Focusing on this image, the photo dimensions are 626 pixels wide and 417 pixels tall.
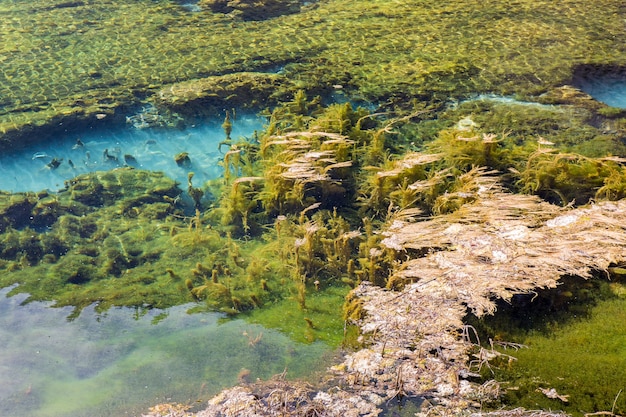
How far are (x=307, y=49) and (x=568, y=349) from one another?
570cm

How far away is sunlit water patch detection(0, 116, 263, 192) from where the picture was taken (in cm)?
593

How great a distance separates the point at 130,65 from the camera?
7586 millimetres

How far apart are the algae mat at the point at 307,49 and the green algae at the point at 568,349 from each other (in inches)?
140

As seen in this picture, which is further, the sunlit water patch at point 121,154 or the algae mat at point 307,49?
the algae mat at point 307,49

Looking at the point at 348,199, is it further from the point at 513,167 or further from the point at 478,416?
the point at 478,416

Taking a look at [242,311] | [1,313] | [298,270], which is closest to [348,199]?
[298,270]

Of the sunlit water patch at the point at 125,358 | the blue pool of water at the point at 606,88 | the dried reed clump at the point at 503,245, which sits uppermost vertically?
the blue pool of water at the point at 606,88

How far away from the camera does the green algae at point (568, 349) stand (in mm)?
3090

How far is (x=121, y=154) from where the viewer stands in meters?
6.25

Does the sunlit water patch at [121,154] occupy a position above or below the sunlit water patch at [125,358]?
above

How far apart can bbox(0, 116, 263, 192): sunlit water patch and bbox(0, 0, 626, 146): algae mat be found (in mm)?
343

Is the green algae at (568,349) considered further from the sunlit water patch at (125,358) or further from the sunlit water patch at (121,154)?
the sunlit water patch at (121,154)

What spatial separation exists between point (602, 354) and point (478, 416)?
3.20 feet

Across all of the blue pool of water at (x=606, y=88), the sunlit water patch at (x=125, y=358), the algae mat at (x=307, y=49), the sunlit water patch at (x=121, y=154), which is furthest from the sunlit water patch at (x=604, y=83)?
the sunlit water patch at (x=125, y=358)
